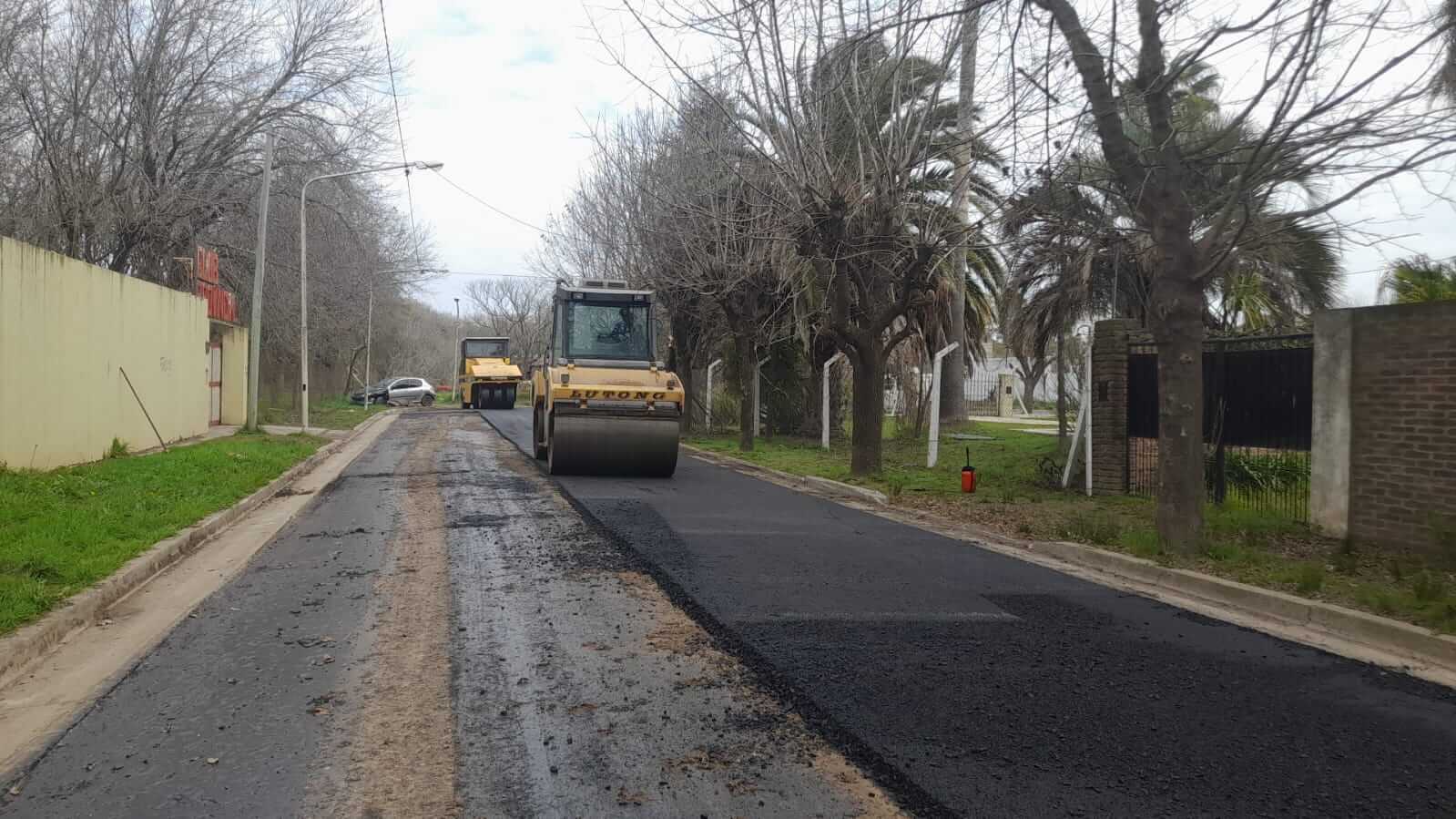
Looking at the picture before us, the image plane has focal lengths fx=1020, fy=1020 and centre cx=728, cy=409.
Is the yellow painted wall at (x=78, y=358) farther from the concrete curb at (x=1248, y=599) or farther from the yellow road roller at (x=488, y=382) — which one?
the yellow road roller at (x=488, y=382)

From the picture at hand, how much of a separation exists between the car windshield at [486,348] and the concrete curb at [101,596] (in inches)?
1386

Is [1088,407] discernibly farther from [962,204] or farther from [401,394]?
[401,394]

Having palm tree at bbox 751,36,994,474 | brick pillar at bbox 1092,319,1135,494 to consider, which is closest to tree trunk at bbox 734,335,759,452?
palm tree at bbox 751,36,994,474

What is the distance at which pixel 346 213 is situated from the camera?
3203 centimetres

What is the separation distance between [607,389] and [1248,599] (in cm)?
940

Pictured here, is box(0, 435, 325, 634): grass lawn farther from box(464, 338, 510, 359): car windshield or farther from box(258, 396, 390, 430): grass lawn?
box(464, 338, 510, 359): car windshield

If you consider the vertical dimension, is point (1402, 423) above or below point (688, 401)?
above

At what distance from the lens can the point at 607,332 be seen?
1658 cm

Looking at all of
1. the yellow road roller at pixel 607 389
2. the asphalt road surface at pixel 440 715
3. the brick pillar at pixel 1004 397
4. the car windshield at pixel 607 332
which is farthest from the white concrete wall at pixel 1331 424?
the brick pillar at pixel 1004 397

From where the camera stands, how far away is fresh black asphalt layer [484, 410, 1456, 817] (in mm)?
4285

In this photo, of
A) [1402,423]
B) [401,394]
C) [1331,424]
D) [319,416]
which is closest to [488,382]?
[401,394]

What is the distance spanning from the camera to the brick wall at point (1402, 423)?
29.0 ft

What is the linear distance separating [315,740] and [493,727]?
2.63 feet

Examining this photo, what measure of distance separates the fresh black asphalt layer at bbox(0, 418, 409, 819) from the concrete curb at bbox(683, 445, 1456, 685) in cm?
622
